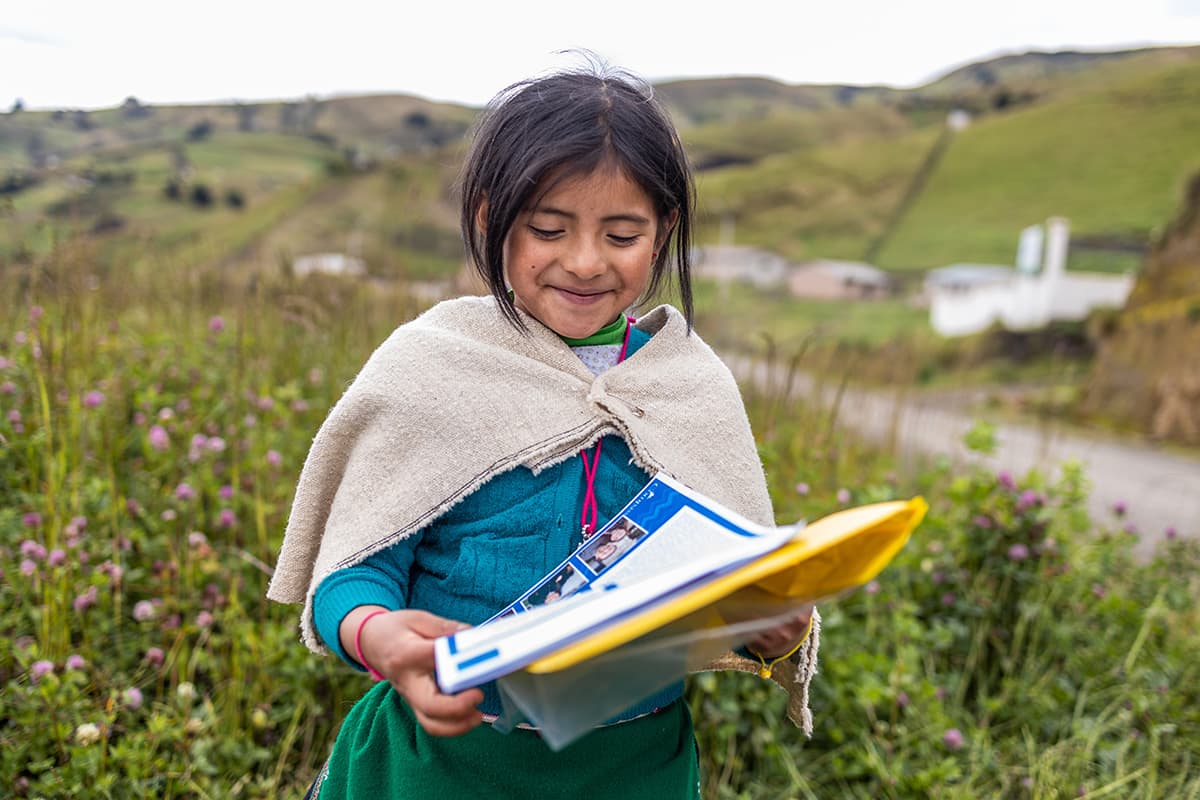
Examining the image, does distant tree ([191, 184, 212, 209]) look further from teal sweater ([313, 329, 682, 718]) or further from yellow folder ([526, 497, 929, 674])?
yellow folder ([526, 497, 929, 674])

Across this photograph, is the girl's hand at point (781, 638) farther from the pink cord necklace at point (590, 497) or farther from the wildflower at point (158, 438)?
the wildflower at point (158, 438)

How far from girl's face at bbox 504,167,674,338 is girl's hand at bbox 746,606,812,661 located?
1.68 ft

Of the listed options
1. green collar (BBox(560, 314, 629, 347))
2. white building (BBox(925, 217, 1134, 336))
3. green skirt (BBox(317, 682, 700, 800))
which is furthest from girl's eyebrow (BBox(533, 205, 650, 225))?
white building (BBox(925, 217, 1134, 336))

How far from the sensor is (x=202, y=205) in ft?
110

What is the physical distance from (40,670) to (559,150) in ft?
5.12

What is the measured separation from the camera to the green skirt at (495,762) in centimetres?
124

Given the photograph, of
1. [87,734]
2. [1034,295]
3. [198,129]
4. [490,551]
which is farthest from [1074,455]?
[1034,295]

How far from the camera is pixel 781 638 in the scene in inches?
48.3

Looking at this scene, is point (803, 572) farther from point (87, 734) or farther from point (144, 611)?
point (144, 611)

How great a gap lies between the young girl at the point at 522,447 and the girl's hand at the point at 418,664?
0.35ft

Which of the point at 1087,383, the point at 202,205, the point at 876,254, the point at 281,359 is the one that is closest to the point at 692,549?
the point at 281,359

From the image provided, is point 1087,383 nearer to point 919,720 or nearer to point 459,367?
point 919,720

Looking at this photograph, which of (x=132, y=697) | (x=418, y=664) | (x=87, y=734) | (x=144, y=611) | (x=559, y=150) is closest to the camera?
(x=418, y=664)

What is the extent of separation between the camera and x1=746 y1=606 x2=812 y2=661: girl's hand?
3.95 ft
